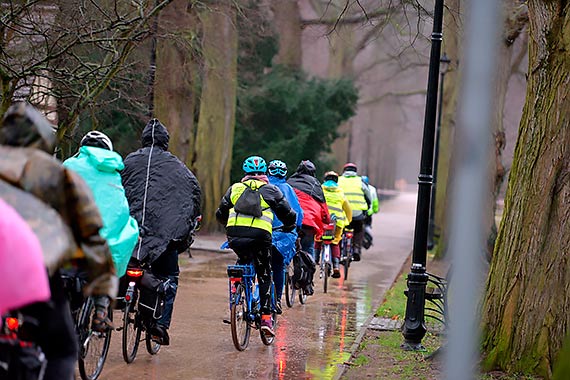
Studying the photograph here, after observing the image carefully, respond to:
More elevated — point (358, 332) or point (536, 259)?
→ point (536, 259)

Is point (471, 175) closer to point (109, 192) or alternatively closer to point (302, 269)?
point (109, 192)

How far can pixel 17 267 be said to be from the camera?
3.85 meters

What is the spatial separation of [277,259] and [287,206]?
44.3 inches

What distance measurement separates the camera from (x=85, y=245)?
513 cm

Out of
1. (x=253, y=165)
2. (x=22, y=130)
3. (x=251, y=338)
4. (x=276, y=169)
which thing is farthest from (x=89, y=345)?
(x=276, y=169)

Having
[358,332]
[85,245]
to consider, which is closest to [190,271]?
[358,332]

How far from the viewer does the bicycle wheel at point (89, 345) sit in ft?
25.6

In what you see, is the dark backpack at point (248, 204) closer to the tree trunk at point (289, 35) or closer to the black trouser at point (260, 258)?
the black trouser at point (260, 258)

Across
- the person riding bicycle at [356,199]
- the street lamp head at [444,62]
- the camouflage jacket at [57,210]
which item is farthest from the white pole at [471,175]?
the street lamp head at [444,62]

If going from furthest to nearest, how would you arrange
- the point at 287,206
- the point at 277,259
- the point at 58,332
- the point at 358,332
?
1. the point at 358,332
2. the point at 277,259
3. the point at 287,206
4. the point at 58,332

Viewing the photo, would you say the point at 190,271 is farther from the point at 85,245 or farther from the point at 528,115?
the point at 85,245

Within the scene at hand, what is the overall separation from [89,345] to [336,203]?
9442mm

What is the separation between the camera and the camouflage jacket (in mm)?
4574

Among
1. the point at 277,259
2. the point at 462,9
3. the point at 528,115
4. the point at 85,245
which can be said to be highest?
the point at 462,9
